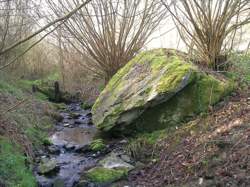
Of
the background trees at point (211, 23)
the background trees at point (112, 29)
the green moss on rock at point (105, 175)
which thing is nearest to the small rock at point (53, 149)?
the green moss on rock at point (105, 175)

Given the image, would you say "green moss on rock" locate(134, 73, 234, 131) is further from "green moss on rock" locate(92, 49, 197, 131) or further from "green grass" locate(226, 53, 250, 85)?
"green grass" locate(226, 53, 250, 85)

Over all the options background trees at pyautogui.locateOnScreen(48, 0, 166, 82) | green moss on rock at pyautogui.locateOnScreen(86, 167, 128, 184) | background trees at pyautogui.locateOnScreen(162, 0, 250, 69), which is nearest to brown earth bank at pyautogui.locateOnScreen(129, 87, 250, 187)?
green moss on rock at pyautogui.locateOnScreen(86, 167, 128, 184)

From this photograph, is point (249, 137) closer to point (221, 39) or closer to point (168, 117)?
point (168, 117)

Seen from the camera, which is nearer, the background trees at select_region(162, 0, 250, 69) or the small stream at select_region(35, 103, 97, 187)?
the small stream at select_region(35, 103, 97, 187)

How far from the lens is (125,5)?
10977 millimetres

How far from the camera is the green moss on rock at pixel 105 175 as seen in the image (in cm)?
549

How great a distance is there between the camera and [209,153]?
487cm

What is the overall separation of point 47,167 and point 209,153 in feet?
8.98

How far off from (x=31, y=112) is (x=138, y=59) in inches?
116

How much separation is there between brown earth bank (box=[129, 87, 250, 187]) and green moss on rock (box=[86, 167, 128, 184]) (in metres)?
0.18

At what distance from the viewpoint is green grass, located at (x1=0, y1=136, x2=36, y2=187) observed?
17.5 feet

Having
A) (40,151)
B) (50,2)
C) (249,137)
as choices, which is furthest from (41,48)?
(249,137)

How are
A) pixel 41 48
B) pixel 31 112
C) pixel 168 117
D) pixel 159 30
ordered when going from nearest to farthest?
pixel 168 117 < pixel 31 112 < pixel 159 30 < pixel 41 48

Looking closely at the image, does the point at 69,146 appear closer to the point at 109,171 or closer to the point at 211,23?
the point at 109,171
